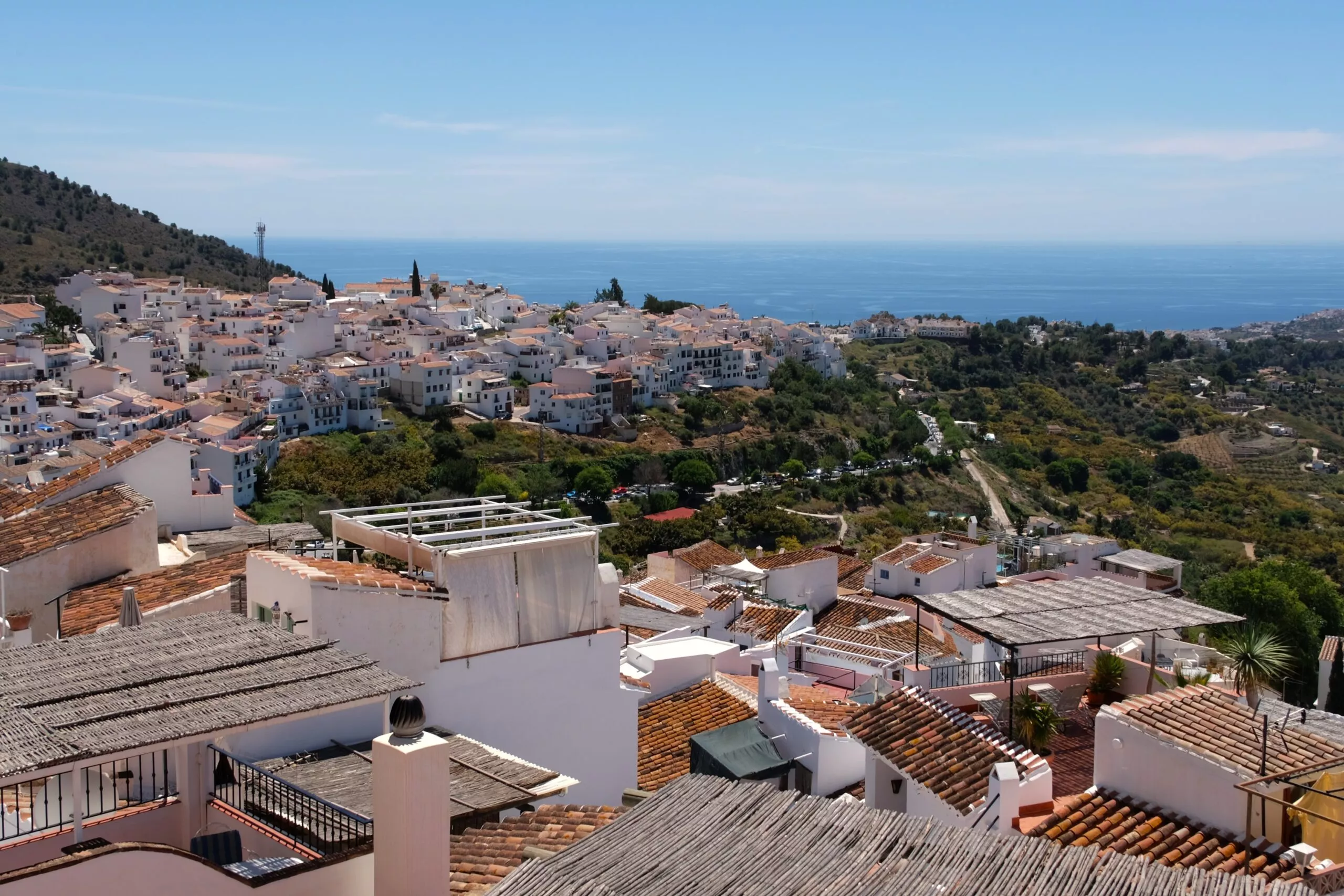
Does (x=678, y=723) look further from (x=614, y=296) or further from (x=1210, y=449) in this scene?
(x=614, y=296)

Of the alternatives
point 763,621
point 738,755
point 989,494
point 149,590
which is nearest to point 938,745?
point 738,755

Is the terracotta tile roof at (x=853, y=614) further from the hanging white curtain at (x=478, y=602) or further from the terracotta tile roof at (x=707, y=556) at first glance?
the hanging white curtain at (x=478, y=602)

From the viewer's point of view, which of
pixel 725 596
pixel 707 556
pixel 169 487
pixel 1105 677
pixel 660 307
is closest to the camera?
pixel 1105 677

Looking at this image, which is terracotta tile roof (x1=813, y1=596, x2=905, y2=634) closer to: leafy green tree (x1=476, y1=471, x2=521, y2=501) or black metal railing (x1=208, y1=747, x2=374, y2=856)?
black metal railing (x1=208, y1=747, x2=374, y2=856)

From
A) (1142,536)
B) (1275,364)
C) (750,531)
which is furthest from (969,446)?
(1275,364)

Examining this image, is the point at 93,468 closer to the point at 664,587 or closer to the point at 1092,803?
the point at 1092,803

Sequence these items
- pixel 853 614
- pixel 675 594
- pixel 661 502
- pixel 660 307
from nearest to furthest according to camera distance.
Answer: pixel 853 614
pixel 675 594
pixel 661 502
pixel 660 307

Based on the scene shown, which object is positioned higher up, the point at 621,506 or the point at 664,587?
the point at 664,587

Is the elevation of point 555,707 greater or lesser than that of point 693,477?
greater
